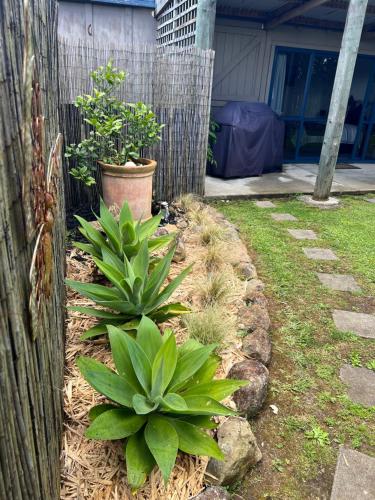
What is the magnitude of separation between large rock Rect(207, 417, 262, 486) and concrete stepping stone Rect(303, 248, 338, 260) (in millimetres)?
2418

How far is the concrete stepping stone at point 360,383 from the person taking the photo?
2.08 metres

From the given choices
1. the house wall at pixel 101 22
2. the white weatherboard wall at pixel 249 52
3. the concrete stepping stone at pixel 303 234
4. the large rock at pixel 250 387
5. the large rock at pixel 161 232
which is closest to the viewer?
the large rock at pixel 250 387

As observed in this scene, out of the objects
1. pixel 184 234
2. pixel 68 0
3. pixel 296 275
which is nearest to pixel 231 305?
pixel 296 275

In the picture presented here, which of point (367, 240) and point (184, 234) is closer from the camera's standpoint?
point (184, 234)

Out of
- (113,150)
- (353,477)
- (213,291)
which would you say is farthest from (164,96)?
(353,477)

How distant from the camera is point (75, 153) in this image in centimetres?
382

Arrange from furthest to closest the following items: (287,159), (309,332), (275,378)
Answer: (287,159) → (309,332) → (275,378)

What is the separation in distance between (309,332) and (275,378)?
561mm

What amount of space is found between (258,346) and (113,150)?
8.53ft

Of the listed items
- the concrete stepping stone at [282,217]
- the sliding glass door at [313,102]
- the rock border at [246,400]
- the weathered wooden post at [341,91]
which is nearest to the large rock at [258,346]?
the rock border at [246,400]

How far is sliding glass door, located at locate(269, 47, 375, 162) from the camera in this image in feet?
25.5

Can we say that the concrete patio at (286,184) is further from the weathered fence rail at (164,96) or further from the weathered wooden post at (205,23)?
the weathered wooden post at (205,23)

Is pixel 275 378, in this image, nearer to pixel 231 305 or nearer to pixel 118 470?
pixel 231 305

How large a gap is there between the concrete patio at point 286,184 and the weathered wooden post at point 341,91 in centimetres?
55
